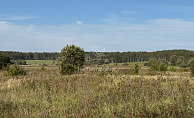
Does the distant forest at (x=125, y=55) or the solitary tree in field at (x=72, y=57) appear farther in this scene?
the distant forest at (x=125, y=55)

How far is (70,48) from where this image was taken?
32969 mm

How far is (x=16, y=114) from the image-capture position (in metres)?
5.46

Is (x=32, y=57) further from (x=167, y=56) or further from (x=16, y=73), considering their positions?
(x=16, y=73)

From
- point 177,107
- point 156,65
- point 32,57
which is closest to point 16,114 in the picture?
point 177,107

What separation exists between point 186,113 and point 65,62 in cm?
2869

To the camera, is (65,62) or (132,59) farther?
(132,59)

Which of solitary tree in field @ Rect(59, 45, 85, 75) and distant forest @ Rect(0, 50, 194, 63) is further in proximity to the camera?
distant forest @ Rect(0, 50, 194, 63)

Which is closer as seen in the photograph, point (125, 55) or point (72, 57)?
point (72, 57)

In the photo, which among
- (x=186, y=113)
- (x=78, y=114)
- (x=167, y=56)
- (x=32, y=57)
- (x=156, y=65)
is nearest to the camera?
(x=186, y=113)

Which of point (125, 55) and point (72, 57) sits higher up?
point (125, 55)

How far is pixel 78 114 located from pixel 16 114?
178 cm

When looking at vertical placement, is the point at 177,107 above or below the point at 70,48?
below

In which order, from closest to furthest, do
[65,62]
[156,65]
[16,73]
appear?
[16,73] < [65,62] < [156,65]

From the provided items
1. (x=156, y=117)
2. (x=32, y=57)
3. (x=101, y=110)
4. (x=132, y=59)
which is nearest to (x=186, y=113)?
(x=156, y=117)
